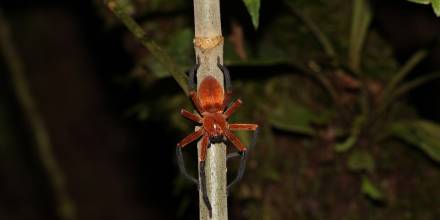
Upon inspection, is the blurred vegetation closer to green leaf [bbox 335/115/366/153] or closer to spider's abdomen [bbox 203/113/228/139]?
green leaf [bbox 335/115/366/153]

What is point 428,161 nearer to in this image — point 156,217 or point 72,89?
point 156,217

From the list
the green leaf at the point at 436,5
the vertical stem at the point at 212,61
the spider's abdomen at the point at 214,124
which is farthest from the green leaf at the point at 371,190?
the vertical stem at the point at 212,61

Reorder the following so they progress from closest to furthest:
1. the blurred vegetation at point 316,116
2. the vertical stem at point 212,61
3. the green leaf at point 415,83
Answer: the vertical stem at point 212,61
the green leaf at point 415,83
the blurred vegetation at point 316,116

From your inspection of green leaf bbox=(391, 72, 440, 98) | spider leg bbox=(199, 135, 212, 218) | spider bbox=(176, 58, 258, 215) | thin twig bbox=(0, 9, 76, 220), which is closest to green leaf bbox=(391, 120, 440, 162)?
green leaf bbox=(391, 72, 440, 98)

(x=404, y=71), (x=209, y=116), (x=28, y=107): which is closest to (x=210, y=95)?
(x=209, y=116)

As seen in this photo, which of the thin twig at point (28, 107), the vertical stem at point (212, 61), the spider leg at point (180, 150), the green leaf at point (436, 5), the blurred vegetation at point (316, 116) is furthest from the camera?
the thin twig at point (28, 107)

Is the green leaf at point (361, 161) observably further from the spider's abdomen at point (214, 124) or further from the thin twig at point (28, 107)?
the thin twig at point (28, 107)

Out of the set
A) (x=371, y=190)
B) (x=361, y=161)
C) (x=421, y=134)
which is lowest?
(x=371, y=190)

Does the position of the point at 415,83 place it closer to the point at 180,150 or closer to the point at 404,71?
the point at 404,71
